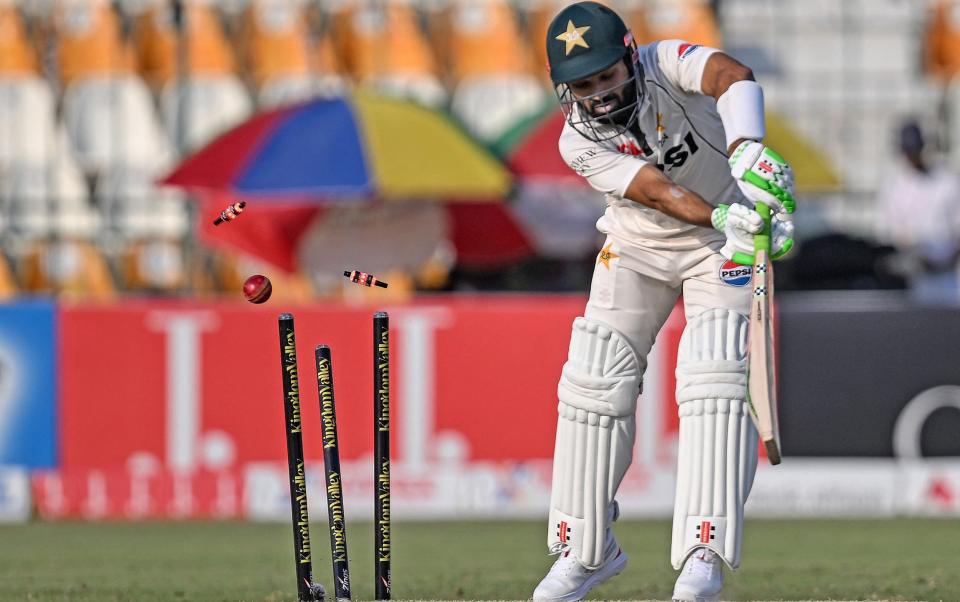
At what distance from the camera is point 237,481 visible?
358 inches

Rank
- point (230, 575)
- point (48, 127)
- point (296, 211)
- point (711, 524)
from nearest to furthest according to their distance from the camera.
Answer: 1. point (711, 524)
2. point (230, 575)
3. point (296, 211)
4. point (48, 127)

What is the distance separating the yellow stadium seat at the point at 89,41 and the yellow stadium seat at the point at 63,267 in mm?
1679

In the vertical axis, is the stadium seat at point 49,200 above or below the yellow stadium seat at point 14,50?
below

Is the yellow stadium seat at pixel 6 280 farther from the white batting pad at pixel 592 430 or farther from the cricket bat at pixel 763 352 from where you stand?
the cricket bat at pixel 763 352

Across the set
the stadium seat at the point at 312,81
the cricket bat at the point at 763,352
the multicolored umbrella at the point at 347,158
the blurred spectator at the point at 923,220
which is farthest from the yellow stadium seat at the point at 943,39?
the cricket bat at the point at 763,352

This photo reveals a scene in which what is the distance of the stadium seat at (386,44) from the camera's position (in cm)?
1221

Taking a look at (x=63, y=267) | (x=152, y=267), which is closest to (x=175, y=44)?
(x=152, y=267)

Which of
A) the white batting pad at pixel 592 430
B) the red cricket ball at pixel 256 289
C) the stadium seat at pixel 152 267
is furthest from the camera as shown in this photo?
the stadium seat at pixel 152 267

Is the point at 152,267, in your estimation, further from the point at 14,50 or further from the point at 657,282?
the point at 657,282

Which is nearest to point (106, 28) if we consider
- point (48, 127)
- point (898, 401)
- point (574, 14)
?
point (48, 127)

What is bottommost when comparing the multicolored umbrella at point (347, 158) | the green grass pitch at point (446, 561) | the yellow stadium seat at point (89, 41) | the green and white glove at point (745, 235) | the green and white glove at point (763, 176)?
the green grass pitch at point (446, 561)

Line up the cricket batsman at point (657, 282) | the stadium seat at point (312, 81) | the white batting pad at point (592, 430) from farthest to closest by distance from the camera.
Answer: the stadium seat at point (312, 81) → the white batting pad at point (592, 430) → the cricket batsman at point (657, 282)

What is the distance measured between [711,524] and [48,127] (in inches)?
346

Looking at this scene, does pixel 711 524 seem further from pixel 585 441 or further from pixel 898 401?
pixel 898 401
